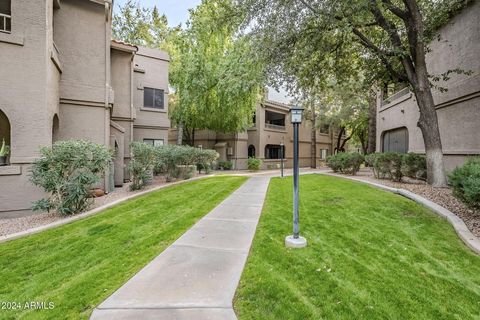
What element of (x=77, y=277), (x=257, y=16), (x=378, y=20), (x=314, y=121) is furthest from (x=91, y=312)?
(x=314, y=121)

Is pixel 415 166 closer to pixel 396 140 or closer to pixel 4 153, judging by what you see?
pixel 396 140

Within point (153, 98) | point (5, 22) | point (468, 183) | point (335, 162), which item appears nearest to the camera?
point (468, 183)

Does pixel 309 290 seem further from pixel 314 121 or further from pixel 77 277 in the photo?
pixel 314 121

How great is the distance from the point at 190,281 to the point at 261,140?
1001 inches

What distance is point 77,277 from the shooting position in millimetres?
4250

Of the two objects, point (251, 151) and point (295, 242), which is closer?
point (295, 242)

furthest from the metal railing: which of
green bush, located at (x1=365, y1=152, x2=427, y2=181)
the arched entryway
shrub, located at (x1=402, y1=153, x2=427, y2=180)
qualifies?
the arched entryway

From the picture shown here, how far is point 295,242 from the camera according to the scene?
5105mm

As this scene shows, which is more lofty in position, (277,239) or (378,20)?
(378,20)

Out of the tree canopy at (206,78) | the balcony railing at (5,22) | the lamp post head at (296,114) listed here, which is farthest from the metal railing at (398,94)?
the balcony railing at (5,22)

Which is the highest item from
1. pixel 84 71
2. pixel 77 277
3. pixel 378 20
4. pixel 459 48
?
pixel 378 20

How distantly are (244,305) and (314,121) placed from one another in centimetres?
2676

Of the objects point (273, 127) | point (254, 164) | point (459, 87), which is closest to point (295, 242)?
point (459, 87)

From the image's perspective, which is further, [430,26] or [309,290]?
[430,26]
